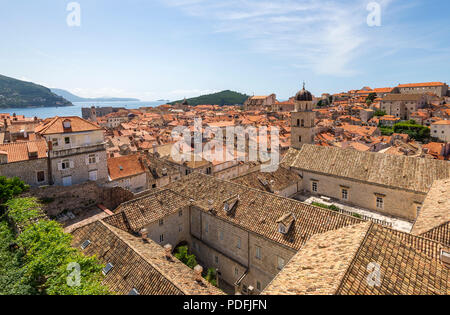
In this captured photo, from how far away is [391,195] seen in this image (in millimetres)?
25156

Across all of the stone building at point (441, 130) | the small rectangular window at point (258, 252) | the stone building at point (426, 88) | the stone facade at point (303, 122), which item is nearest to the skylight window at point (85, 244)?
the small rectangular window at point (258, 252)

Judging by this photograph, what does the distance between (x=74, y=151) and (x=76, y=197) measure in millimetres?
5210

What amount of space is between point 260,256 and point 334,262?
733cm

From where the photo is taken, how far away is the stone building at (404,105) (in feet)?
351

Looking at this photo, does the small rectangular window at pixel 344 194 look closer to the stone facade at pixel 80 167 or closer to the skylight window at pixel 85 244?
the skylight window at pixel 85 244

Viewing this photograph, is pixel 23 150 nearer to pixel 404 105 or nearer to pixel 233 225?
pixel 233 225

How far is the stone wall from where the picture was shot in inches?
866

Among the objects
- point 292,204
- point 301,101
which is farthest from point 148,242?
point 301,101

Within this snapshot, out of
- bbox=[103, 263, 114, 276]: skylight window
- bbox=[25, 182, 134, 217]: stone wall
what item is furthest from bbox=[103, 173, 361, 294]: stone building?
bbox=[25, 182, 134, 217]: stone wall

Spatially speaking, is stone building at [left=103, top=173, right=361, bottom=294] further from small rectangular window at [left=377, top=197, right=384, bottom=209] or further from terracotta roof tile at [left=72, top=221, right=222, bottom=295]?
small rectangular window at [left=377, top=197, right=384, bottom=209]

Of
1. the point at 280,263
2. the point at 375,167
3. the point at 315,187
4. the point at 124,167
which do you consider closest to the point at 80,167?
the point at 124,167
